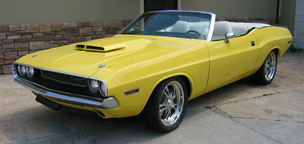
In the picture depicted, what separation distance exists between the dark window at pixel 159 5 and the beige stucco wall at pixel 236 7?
0.96ft

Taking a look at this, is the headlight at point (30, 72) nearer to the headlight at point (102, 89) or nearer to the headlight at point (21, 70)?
the headlight at point (21, 70)

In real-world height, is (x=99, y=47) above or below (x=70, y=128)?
above

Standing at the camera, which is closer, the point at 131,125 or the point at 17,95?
the point at 131,125

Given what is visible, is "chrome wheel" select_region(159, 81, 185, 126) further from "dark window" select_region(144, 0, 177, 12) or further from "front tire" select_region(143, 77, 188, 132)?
"dark window" select_region(144, 0, 177, 12)

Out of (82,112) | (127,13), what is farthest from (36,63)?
(127,13)

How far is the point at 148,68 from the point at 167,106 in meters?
0.64

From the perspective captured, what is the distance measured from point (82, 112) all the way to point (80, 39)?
14.7 feet

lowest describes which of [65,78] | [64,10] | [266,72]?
[266,72]

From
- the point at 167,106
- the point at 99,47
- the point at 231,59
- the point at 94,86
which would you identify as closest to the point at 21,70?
the point at 99,47

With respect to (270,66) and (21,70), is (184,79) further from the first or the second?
(270,66)

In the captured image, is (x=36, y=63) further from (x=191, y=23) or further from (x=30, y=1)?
(x=30, y=1)

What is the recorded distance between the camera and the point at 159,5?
28.4 ft

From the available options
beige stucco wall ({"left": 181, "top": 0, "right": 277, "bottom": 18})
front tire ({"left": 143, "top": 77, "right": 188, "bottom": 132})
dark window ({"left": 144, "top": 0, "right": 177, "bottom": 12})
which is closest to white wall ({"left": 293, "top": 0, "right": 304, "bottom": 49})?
beige stucco wall ({"left": 181, "top": 0, "right": 277, "bottom": 18})

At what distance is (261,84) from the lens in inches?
220
